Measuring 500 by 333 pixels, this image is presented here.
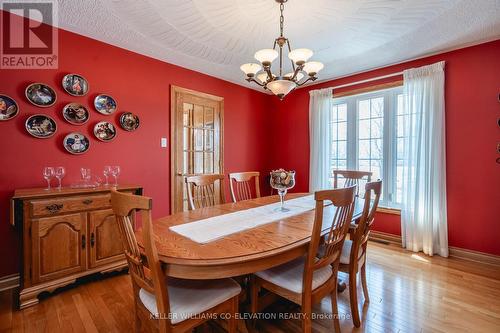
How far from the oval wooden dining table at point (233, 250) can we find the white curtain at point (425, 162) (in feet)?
6.74

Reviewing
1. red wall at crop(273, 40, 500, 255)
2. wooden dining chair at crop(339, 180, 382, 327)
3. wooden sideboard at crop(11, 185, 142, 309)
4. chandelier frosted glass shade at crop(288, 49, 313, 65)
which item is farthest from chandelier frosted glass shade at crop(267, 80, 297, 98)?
red wall at crop(273, 40, 500, 255)

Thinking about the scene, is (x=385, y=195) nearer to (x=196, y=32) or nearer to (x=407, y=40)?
(x=407, y=40)

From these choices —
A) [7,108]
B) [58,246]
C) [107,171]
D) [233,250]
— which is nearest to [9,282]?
[58,246]

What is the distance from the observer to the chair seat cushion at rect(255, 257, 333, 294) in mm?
1352

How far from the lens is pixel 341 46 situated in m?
2.66

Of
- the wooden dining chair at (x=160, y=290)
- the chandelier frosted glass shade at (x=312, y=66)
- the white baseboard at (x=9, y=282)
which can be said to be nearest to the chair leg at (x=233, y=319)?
the wooden dining chair at (x=160, y=290)

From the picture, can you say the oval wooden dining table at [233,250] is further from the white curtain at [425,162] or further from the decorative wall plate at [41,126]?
the white curtain at [425,162]

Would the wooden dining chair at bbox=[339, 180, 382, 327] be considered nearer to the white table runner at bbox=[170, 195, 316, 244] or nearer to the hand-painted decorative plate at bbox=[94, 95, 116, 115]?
the white table runner at bbox=[170, 195, 316, 244]

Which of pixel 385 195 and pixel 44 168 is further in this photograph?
pixel 385 195

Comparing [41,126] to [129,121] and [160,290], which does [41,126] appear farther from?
[160,290]

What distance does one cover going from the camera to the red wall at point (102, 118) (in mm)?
2088

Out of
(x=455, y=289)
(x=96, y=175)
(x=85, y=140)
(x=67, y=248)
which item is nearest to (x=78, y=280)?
(x=67, y=248)

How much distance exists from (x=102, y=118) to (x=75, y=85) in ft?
1.28

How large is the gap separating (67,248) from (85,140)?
1.10 metres
